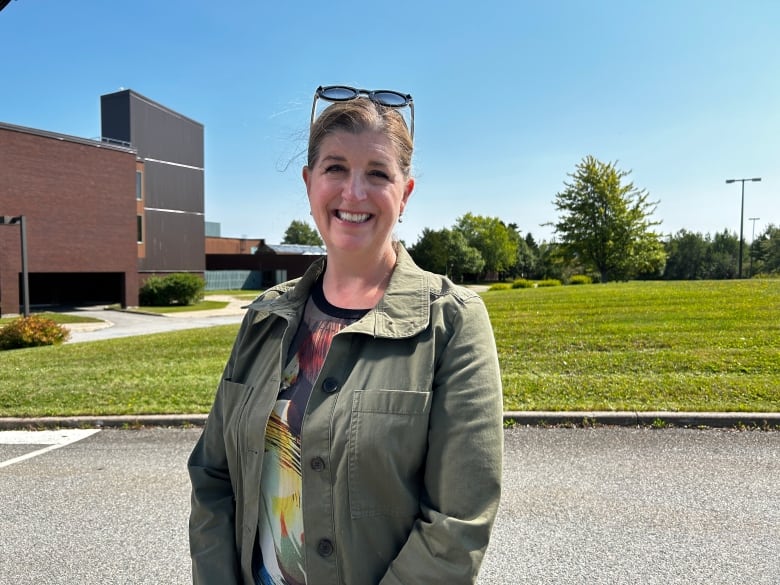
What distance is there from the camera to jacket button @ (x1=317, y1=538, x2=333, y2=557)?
63.0 inches

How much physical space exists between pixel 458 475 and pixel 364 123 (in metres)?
1.08

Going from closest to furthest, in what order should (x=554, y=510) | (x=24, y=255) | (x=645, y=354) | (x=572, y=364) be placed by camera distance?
(x=554, y=510), (x=572, y=364), (x=645, y=354), (x=24, y=255)

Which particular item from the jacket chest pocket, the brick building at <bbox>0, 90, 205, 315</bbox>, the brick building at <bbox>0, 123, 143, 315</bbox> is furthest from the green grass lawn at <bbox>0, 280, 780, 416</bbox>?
the brick building at <bbox>0, 90, 205, 315</bbox>

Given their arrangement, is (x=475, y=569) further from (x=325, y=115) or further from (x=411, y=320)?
(x=325, y=115)

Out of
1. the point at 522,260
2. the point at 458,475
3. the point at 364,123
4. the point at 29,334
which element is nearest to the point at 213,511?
the point at 458,475

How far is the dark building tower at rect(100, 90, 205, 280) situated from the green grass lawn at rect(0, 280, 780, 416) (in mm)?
22529

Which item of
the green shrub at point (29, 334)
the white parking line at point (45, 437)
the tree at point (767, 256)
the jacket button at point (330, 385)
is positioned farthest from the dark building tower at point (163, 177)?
the tree at point (767, 256)

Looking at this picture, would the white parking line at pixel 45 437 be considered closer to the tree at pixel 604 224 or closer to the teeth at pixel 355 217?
the teeth at pixel 355 217

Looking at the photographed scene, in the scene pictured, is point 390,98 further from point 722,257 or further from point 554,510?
point 722,257

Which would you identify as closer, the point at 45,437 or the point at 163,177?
the point at 45,437

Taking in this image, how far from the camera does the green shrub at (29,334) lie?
15.8m

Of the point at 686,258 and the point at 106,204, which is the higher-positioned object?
the point at 106,204

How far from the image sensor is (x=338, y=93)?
6.42 ft

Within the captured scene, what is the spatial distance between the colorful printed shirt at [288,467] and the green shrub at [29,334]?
1686 centimetres
